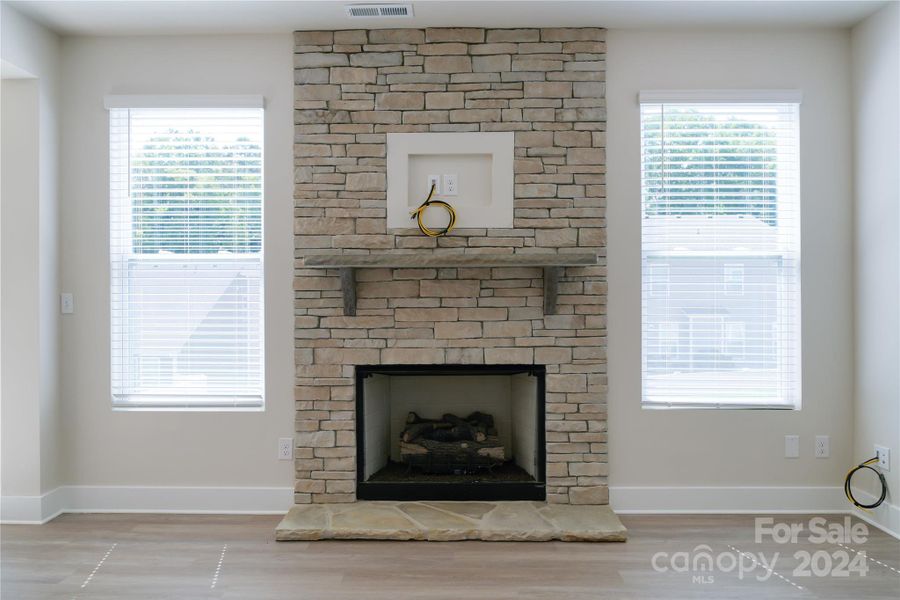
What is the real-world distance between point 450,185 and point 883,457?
252 cm

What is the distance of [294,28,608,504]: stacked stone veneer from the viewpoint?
11.0ft

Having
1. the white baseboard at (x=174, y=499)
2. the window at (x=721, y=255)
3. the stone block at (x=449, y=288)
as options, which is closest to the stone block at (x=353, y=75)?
the stone block at (x=449, y=288)

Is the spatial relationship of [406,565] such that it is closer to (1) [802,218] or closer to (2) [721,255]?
(2) [721,255]

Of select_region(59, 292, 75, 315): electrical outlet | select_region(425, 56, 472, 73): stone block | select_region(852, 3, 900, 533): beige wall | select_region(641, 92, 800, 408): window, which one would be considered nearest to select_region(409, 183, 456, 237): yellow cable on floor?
select_region(425, 56, 472, 73): stone block

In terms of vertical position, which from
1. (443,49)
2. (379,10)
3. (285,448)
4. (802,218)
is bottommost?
(285,448)

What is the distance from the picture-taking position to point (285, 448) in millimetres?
3398

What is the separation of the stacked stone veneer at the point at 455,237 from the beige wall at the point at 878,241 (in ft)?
4.31

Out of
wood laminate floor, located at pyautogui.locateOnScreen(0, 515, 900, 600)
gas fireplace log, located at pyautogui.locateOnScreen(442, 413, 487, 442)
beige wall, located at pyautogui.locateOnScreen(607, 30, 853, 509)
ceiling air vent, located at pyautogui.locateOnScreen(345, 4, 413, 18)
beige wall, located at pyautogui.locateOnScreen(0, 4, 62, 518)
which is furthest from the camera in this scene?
gas fireplace log, located at pyautogui.locateOnScreen(442, 413, 487, 442)

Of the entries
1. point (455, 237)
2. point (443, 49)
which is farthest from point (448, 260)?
point (443, 49)

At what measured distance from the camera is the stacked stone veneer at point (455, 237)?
3.35 meters

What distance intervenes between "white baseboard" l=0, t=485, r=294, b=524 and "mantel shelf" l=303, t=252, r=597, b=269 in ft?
4.11

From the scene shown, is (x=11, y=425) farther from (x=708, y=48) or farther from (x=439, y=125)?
(x=708, y=48)

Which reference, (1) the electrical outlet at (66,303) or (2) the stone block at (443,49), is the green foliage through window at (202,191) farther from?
(2) the stone block at (443,49)

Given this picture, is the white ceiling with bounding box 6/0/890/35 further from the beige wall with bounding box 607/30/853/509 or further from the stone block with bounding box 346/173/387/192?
the stone block with bounding box 346/173/387/192
